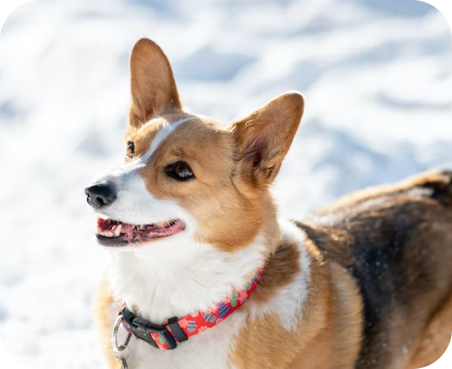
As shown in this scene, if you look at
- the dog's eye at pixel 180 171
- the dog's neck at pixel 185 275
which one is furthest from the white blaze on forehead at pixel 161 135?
the dog's neck at pixel 185 275

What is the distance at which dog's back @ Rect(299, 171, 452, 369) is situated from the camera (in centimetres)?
333

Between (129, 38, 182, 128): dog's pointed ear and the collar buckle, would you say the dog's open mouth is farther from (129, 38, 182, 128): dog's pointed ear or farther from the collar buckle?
(129, 38, 182, 128): dog's pointed ear

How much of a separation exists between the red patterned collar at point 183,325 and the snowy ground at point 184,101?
4.39ft

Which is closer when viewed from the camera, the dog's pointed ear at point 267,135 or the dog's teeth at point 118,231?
the dog's teeth at point 118,231

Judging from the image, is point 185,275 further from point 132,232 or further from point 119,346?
point 119,346

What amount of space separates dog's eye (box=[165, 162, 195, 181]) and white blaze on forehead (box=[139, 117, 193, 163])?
0.13 metres

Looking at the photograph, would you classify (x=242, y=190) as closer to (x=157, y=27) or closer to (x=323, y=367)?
(x=323, y=367)

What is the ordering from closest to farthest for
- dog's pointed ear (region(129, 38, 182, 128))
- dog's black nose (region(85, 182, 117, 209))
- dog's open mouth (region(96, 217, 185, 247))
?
dog's black nose (region(85, 182, 117, 209))
dog's open mouth (region(96, 217, 185, 247))
dog's pointed ear (region(129, 38, 182, 128))

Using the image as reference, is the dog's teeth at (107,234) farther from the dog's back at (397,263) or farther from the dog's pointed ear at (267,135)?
the dog's back at (397,263)

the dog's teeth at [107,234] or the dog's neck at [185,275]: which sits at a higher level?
the dog's teeth at [107,234]

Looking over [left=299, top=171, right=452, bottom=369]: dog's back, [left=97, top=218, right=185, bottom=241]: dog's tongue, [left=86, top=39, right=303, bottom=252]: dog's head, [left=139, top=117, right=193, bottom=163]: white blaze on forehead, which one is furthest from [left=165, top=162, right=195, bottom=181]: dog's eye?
[left=299, top=171, right=452, bottom=369]: dog's back

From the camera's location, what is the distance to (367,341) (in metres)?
3.25

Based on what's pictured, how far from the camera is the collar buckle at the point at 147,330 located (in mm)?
2744

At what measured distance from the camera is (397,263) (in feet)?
11.3
